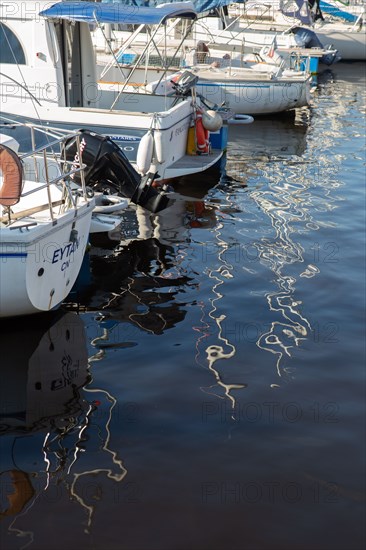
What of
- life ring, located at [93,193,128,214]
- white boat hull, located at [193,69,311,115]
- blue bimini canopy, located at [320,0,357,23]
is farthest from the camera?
blue bimini canopy, located at [320,0,357,23]

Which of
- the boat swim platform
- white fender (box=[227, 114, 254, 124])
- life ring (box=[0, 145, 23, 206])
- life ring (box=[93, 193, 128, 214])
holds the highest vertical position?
life ring (box=[0, 145, 23, 206])

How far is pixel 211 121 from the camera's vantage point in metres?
14.4

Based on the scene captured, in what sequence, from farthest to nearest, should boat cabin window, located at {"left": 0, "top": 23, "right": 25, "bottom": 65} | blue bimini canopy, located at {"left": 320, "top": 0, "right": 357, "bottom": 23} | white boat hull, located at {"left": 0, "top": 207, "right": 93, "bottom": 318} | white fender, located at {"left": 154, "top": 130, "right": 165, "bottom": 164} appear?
1. blue bimini canopy, located at {"left": 320, "top": 0, "right": 357, "bottom": 23}
2. boat cabin window, located at {"left": 0, "top": 23, "right": 25, "bottom": 65}
3. white fender, located at {"left": 154, "top": 130, "right": 165, "bottom": 164}
4. white boat hull, located at {"left": 0, "top": 207, "right": 93, "bottom": 318}

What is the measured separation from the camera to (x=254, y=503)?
18.3 ft

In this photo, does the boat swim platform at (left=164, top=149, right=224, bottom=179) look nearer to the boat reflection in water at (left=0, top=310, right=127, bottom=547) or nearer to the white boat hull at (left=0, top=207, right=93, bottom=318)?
the white boat hull at (left=0, top=207, right=93, bottom=318)

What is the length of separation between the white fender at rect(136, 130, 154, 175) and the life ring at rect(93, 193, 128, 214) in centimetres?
156

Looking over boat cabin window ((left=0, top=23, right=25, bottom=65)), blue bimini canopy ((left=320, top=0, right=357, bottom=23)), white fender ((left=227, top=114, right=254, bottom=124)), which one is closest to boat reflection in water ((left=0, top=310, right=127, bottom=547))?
boat cabin window ((left=0, top=23, right=25, bottom=65))

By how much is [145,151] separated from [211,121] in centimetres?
245

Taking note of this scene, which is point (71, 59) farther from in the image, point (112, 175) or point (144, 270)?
point (144, 270)

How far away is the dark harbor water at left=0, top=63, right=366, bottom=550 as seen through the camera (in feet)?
17.7

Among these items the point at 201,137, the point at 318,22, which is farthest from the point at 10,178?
the point at 318,22

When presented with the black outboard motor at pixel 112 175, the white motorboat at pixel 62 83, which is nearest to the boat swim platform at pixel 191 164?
the white motorboat at pixel 62 83

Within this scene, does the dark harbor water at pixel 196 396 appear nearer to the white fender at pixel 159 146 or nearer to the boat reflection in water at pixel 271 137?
the white fender at pixel 159 146

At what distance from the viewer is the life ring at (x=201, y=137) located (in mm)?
14352
